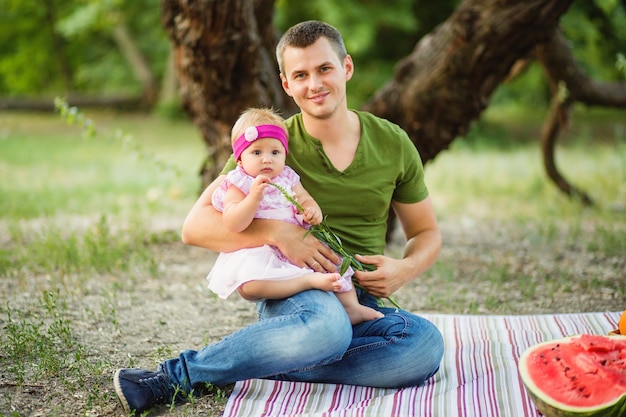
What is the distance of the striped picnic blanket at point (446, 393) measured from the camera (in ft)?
9.34

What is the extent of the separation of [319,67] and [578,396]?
1628 millimetres

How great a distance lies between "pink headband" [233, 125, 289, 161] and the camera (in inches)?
116

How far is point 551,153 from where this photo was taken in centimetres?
735

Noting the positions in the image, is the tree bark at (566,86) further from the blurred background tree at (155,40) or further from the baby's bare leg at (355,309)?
the baby's bare leg at (355,309)

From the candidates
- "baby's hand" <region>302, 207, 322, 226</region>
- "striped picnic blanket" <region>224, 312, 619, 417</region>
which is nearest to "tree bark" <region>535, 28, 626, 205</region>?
"striped picnic blanket" <region>224, 312, 619, 417</region>

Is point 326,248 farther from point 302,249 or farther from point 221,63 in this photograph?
point 221,63

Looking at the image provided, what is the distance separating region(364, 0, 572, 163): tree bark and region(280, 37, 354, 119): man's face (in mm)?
2129

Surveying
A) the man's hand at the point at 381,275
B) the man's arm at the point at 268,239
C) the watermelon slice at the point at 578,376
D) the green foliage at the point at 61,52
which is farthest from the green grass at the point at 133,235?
the green foliage at the point at 61,52

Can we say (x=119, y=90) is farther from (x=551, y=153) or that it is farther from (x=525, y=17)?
(x=525, y=17)

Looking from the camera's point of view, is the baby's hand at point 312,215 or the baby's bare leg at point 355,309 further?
the baby's bare leg at point 355,309

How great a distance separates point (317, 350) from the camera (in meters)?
2.89

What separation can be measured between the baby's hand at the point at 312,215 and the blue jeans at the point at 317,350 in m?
0.28

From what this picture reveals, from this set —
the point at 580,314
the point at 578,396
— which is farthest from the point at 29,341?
the point at 580,314

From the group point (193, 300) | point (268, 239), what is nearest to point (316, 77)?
point (268, 239)
